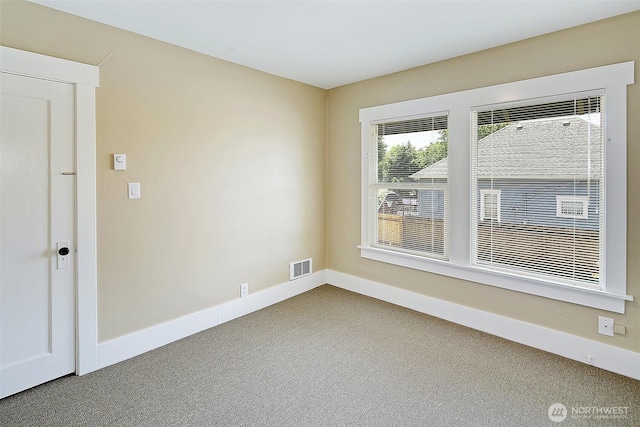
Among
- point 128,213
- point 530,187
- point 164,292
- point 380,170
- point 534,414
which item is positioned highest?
point 380,170

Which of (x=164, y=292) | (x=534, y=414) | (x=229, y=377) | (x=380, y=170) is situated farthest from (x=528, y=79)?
(x=164, y=292)

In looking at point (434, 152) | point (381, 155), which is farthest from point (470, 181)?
point (381, 155)

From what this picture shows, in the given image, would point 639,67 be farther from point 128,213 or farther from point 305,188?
point 128,213

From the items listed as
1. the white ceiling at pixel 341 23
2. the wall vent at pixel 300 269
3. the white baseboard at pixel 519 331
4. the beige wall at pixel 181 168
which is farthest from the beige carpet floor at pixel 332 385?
the white ceiling at pixel 341 23

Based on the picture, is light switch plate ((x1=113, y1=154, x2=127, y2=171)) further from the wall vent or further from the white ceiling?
the wall vent

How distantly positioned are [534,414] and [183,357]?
2415 millimetres

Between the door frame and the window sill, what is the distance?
2.71m

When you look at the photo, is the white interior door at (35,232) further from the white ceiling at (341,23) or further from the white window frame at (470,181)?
the white window frame at (470,181)

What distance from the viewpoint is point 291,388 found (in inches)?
92.4

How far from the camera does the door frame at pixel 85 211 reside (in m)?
2.42

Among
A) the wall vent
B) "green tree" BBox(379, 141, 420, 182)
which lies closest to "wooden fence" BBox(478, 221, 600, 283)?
"green tree" BBox(379, 141, 420, 182)

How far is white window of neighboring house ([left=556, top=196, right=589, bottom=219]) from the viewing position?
2646 mm

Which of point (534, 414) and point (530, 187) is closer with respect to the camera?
point (534, 414)

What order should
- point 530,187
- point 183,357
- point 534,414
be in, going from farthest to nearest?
point 530,187 < point 183,357 < point 534,414
